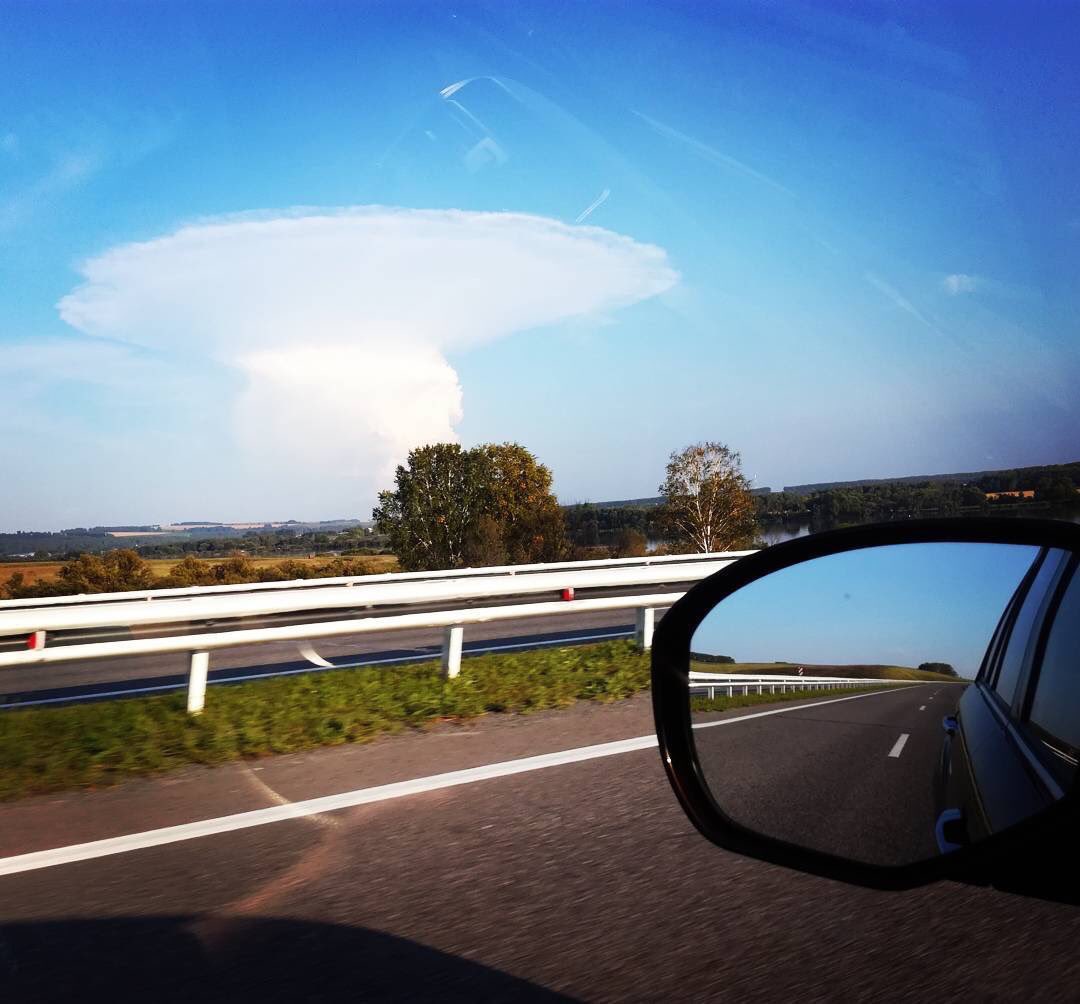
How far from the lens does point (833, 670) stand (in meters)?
→ 1.74

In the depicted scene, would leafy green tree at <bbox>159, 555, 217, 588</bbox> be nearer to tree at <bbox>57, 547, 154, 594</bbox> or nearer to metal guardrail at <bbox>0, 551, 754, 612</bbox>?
tree at <bbox>57, 547, 154, 594</bbox>

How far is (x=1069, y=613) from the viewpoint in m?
1.46

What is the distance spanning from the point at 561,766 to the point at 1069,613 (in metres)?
4.20

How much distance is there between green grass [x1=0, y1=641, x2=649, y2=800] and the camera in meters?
5.84

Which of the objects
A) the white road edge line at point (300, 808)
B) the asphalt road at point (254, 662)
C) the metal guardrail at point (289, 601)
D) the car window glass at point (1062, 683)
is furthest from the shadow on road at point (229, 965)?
the asphalt road at point (254, 662)

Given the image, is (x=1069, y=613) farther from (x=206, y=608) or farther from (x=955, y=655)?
(x=206, y=608)

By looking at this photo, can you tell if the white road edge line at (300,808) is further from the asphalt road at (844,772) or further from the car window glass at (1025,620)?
the car window glass at (1025,620)

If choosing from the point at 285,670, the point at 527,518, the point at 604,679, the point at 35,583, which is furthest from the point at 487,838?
the point at 527,518

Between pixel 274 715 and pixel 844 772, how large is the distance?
19.1 feet

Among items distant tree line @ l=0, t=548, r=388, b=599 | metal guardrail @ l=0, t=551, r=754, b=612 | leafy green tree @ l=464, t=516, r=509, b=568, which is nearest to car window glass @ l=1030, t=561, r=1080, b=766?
metal guardrail @ l=0, t=551, r=754, b=612

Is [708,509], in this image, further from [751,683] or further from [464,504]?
[464,504]

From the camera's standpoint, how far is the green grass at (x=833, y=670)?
5.24 ft

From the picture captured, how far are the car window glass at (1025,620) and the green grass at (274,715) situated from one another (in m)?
5.11

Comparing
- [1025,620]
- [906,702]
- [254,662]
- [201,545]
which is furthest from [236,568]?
[1025,620]
